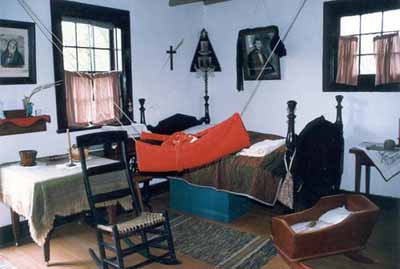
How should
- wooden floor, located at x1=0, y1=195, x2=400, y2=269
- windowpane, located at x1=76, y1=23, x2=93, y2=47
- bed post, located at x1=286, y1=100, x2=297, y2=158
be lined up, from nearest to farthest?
wooden floor, located at x1=0, y1=195, x2=400, y2=269
bed post, located at x1=286, y1=100, x2=297, y2=158
windowpane, located at x1=76, y1=23, x2=93, y2=47

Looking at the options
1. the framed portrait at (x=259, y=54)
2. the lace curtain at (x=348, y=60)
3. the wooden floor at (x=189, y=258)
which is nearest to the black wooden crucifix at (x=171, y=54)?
the framed portrait at (x=259, y=54)

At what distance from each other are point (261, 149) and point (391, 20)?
1843mm

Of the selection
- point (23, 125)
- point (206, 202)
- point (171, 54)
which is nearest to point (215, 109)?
point (171, 54)

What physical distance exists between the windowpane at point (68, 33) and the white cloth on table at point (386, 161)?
3.01 metres

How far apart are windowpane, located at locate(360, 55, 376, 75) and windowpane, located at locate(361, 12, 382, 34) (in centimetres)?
26

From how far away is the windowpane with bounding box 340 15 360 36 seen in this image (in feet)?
13.2

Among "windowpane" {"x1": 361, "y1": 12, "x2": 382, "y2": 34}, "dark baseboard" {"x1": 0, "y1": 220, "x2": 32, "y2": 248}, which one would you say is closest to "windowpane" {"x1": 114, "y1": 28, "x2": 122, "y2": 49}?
"dark baseboard" {"x1": 0, "y1": 220, "x2": 32, "y2": 248}

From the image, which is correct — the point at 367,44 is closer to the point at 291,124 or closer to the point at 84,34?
the point at 291,124

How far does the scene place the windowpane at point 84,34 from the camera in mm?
3857

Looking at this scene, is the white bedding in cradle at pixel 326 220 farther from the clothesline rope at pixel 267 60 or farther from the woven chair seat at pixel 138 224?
the clothesline rope at pixel 267 60

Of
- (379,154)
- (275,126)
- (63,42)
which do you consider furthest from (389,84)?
(63,42)

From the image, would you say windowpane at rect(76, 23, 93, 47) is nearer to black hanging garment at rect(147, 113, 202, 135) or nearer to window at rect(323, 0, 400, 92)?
black hanging garment at rect(147, 113, 202, 135)

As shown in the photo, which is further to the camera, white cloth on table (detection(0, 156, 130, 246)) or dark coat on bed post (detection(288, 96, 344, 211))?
dark coat on bed post (detection(288, 96, 344, 211))

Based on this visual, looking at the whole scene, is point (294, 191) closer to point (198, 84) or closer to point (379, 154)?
point (379, 154)
